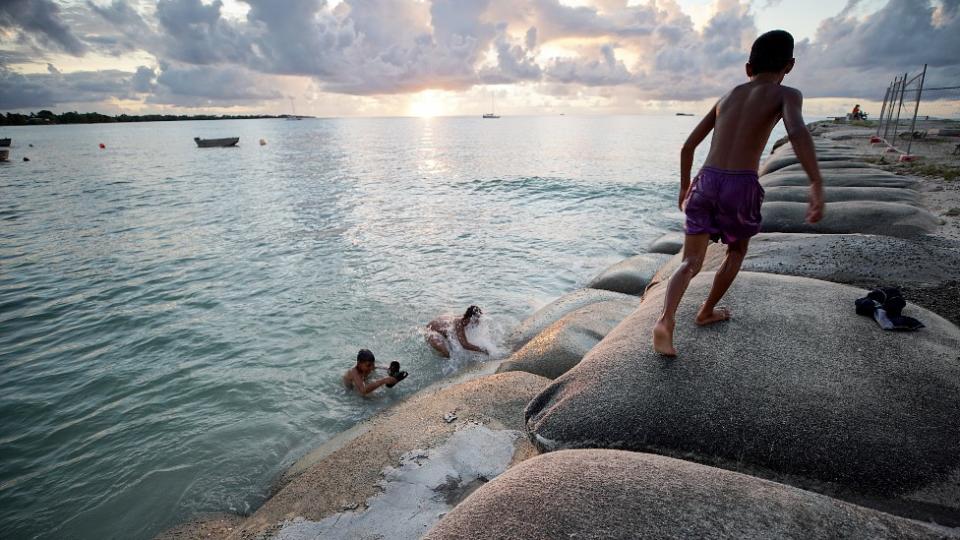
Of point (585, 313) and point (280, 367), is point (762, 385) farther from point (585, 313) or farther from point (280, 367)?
point (280, 367)

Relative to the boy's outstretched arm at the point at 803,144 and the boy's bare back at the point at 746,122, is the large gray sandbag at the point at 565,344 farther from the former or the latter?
the boy's outstretched arm at the point at 803,144

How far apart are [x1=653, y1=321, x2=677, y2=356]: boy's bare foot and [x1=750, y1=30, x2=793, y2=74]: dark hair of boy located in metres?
2.08

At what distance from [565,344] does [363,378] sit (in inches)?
126

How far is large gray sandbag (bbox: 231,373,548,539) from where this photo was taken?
148 inches

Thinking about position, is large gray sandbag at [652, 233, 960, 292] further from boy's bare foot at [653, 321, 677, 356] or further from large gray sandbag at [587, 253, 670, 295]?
boy's bare foot at [653, 321, 677, 356]

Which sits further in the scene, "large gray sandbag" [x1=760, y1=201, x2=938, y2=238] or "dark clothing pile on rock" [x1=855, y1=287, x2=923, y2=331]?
"large gray sandbag" [x1=760, y1=201, x2=938, y2=238]

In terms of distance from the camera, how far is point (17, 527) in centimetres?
465

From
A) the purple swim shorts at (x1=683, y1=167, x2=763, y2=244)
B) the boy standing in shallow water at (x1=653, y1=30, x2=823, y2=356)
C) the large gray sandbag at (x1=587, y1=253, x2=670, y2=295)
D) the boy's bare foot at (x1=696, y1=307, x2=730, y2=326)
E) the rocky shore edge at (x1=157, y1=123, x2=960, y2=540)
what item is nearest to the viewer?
the rocky shore edge at (x1=157, y1=123, x2=960, y2=540)

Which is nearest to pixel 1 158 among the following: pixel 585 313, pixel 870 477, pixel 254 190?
pixel 254 190

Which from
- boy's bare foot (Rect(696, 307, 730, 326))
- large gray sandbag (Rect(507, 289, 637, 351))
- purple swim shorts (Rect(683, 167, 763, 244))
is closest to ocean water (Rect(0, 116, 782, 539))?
large gray sandbag (Rect(507, 289, 637, 351))

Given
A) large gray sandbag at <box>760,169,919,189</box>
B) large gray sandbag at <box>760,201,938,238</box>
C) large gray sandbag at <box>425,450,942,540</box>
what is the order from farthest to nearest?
Answer: large gray sandbag at <box>760,169,919,189</box> < large gray sandbag at <box>760,201,938,238</box> < large gray sandbag at <box>425,450,942,540</box>

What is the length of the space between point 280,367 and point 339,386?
1.38 m

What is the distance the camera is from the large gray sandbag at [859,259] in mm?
5418

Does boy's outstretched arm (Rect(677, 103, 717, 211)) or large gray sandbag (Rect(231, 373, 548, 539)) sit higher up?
boy's outstretched arm (Rect(677, 103, 717, 211))
